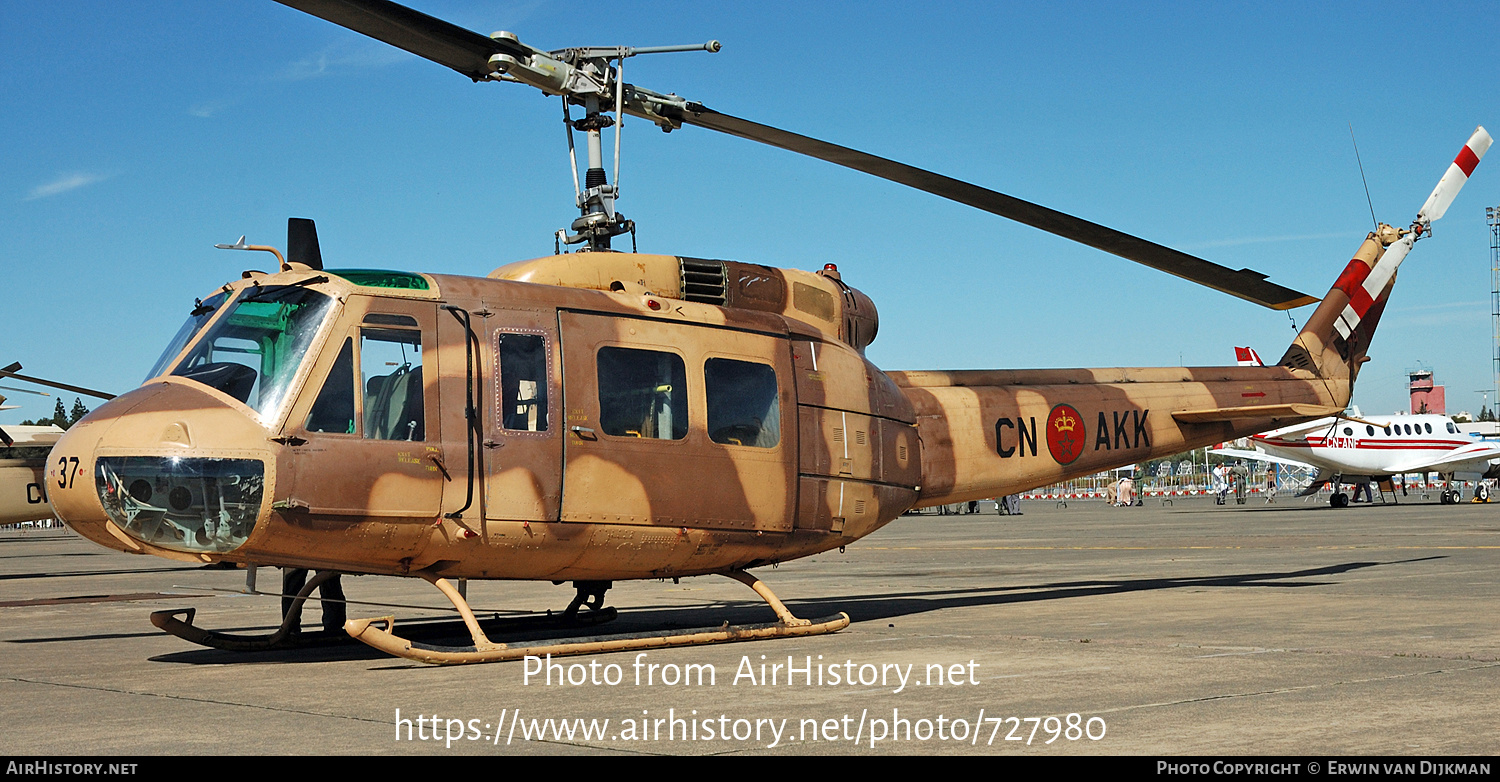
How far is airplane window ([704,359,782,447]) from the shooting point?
10562mm

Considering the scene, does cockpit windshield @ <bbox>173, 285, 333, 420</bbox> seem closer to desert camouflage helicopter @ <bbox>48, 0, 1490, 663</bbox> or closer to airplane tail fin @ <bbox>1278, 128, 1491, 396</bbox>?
desert camouflage helicopter @ <bbox>48, 0, 1490, 663</bbox>

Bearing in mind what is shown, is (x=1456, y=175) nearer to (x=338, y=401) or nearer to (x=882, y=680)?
(x=882, y=680)

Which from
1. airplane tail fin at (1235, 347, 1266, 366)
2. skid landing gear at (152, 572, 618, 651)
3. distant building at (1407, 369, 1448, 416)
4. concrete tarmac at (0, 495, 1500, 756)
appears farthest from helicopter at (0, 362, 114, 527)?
distant building at (1407, 369, 1448, 416)

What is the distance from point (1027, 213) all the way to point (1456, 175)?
682 cm

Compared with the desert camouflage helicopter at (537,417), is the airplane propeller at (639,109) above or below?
above

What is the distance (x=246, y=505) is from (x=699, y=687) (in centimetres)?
335

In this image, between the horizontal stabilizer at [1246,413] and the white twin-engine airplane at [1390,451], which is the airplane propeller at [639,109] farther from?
the white twin-engine airplane at [1390,451]

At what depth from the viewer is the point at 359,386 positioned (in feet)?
30.1

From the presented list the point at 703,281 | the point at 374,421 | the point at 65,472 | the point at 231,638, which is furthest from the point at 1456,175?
the point at 65,472

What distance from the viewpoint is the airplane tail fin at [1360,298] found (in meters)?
15.0

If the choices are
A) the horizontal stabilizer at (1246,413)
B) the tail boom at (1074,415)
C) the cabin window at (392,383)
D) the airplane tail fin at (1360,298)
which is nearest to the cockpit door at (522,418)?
the cabin window at (392,383)

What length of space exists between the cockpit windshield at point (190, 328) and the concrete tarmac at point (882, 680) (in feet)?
7.24

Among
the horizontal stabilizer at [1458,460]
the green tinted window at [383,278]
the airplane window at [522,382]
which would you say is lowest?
the horizontal stabilizer at [1458,460]

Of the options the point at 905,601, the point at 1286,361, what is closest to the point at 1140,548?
the point at 1286,361
